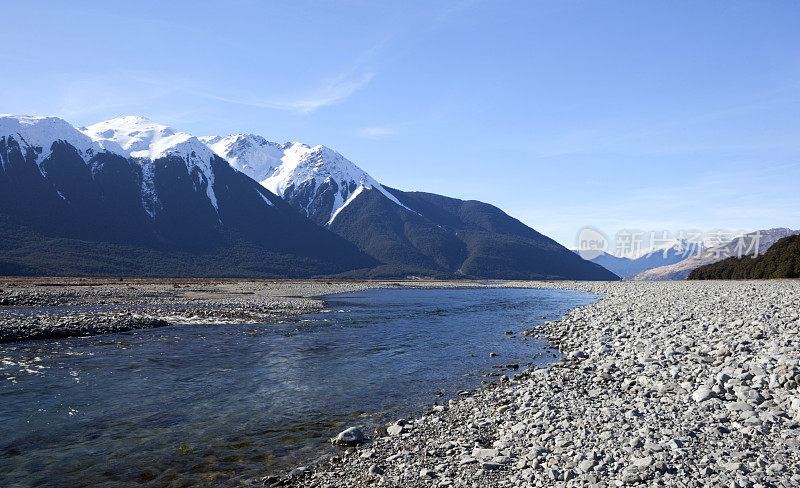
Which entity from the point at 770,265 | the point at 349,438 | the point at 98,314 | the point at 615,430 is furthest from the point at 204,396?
the point at 770,265

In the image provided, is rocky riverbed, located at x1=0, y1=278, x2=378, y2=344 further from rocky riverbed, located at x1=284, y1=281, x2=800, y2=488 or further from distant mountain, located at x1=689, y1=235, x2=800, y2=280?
distant mountain, located at x1=689, y1=235, x2=800, y2=280

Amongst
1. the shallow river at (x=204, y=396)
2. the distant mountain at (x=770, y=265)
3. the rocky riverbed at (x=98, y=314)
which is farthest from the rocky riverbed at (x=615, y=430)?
the distant mountain at (x=770, y=265)

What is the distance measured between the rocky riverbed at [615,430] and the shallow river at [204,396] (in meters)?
1.67

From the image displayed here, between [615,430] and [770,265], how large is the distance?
310ft

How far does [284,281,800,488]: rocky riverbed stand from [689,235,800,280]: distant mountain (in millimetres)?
76124

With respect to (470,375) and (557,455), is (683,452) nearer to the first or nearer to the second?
(557,455)

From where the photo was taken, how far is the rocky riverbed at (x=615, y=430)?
7688mm

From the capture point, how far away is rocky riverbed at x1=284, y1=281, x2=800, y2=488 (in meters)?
7.69

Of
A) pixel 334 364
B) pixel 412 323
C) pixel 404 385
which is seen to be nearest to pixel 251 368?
pixel 334 364

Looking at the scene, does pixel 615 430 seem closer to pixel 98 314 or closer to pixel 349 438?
pixel 349 438

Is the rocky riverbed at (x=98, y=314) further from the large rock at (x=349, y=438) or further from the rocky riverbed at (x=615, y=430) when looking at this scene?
the rocky riverbed at (x=615, y=430)

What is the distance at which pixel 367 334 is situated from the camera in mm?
29594

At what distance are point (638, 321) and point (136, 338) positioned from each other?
A: 3140 cm

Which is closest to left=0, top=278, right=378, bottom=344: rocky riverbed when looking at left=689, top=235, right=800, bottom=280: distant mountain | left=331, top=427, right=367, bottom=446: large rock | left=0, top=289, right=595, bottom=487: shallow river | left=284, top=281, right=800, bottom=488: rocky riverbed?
left=0, top=289, right=595, bottom=487: shallow river
